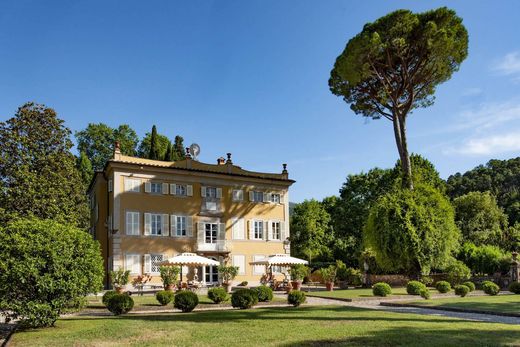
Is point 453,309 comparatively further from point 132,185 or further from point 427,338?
point 132,185

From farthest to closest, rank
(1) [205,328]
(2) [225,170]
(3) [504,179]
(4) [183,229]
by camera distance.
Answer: (3) [504,179] → (2) [225,170] → (4) [183,229] → (1) [205,328]

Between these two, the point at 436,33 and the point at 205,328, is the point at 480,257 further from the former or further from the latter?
the point at 205,328

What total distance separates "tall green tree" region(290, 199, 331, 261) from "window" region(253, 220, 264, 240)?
11.3 meters

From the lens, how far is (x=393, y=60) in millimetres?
29062

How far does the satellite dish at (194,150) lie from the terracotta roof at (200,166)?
196 centimetres

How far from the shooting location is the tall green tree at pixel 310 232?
45562 mm

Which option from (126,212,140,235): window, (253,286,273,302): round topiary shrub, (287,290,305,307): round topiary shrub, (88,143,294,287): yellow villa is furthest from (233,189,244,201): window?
(287,290,305,307): round topiary shrub

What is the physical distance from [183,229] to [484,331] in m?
23.8

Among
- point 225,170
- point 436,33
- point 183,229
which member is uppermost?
point 436,33

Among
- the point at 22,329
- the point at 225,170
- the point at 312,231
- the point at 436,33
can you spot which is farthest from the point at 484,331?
the point at 312,231

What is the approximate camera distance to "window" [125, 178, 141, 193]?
3027 cm

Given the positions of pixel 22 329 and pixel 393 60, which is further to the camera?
pixel 393 60

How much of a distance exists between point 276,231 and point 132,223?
10736 mm

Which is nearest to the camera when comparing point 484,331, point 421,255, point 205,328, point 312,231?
point 484,331
